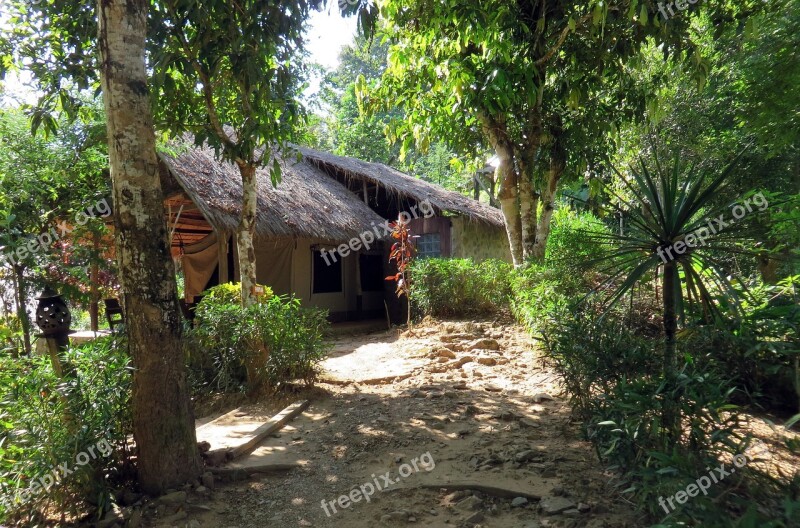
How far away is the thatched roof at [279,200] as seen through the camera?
8.07 metres

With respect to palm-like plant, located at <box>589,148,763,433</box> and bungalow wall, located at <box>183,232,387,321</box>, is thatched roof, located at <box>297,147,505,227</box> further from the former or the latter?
palm-like plant, located at <box>589,148,763,433</box>

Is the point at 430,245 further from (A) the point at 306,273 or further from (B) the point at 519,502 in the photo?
(B) the point at 519,502

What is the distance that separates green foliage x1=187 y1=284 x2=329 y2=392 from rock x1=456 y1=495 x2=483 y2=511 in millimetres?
2795

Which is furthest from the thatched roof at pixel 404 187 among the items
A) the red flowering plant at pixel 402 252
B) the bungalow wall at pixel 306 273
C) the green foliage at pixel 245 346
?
the green foliage at pixel 245 346

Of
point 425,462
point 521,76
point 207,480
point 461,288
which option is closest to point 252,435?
point 207,480

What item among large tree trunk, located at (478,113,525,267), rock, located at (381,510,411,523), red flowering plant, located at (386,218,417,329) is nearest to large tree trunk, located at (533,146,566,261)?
large tree trunk, located at (478,113,525,267)

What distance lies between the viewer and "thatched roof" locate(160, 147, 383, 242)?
26.5ft

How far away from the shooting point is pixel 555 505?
110 inches

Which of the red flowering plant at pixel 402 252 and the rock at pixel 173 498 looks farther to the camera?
the red flowering plant at pixel 402 252

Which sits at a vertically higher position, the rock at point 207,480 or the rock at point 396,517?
the rock at point 207,480

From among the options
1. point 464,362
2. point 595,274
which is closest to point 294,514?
point 464,362

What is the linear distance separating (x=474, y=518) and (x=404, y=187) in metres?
9.97

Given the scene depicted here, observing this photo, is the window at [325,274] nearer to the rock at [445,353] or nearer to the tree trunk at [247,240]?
the rock at [445,353]

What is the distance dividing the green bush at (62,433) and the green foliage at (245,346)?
76.4 inches
